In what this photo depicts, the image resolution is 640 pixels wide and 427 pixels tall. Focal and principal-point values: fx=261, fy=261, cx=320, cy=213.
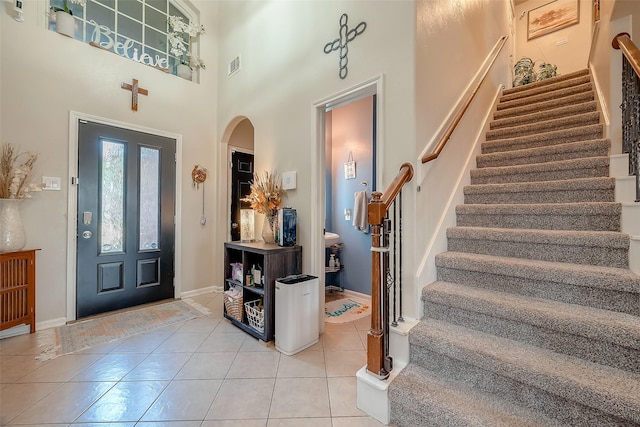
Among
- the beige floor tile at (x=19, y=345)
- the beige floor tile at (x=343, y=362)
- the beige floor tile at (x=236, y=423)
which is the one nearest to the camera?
the beige floor tile at (x=236, y=423)

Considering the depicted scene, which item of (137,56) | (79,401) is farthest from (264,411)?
(137,56)

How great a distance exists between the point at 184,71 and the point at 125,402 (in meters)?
3.87

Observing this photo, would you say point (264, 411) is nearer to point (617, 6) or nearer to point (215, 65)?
point (617, 6)

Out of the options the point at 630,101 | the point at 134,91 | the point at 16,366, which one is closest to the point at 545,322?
the point at 630,101

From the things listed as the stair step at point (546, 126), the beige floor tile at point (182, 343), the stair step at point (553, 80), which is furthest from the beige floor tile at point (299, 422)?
the stair step at point (553, 80)

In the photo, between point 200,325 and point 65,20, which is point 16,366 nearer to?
point 200,325

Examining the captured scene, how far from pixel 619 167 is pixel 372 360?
2242 millimetres

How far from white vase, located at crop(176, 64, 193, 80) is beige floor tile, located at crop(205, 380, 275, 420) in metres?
3.86

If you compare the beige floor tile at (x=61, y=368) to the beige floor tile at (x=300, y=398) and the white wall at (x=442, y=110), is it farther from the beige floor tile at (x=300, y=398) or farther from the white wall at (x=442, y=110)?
the white wall at (x=442, y=110)

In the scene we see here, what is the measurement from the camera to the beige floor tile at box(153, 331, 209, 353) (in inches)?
88.2

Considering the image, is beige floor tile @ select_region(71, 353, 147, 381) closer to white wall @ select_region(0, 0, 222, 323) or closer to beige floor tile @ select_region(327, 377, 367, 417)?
white wall @ select_region(0, 0, 222, 323)

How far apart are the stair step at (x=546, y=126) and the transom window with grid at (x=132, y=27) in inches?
169

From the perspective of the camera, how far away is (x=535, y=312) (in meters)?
1.37

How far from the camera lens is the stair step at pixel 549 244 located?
1519 millimetres
